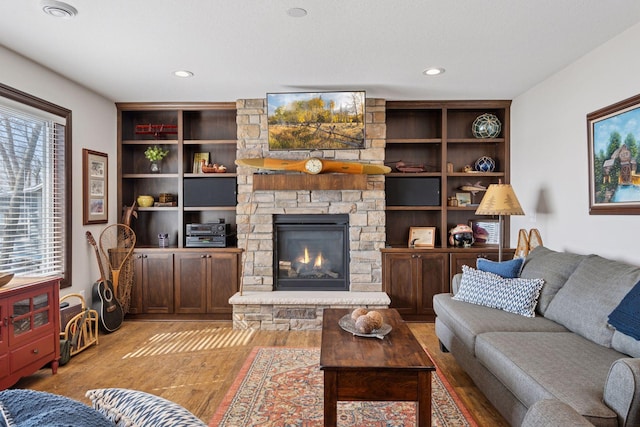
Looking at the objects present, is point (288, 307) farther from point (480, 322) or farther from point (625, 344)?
point (625, 344)

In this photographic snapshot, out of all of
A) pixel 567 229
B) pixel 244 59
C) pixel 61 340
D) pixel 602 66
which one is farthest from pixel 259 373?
pixel 602 66

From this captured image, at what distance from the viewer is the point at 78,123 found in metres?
3.84

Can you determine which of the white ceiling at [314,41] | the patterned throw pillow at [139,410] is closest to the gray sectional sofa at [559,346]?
the patterned throw pillow at [139,410]

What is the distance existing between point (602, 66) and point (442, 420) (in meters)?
2.74

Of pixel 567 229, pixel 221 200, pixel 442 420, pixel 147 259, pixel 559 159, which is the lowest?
pixel 442 420

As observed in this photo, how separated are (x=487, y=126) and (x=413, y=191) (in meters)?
1.10

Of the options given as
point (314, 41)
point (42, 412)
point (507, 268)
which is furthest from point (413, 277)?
point (42, 412)

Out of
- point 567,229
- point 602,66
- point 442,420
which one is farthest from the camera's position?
point 567,229

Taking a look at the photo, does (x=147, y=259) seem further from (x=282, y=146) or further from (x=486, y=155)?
(x=486, y=155)

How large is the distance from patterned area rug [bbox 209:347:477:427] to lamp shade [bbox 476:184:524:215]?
5.50ft

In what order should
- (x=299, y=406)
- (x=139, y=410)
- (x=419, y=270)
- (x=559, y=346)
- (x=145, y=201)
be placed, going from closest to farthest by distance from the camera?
1. (x=139, y=410)
2. (x=559, y=346)
3. (x=299, y=406)
4. (x=419, y=270)
5. (x=145, y=201)

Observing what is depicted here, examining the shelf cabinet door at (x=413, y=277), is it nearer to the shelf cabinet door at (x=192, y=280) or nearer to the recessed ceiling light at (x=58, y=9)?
the shelf cabinet door at (x=192, y=280)

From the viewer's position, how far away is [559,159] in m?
3.52

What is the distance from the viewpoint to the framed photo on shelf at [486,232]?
4594 millimetres
